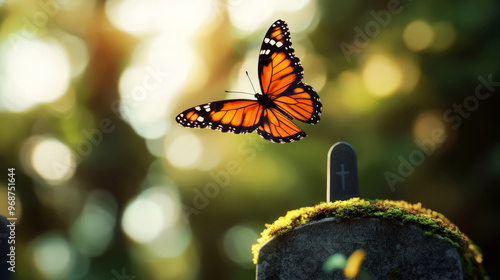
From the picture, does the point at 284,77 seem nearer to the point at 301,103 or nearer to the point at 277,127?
the point at 301,103

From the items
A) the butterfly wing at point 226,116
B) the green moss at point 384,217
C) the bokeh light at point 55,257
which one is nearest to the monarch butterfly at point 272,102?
the butterfly wing at point 226,116

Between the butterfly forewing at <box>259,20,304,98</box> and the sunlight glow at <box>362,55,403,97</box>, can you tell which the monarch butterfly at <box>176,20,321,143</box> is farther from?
the sunlight glow at <box>362,55,403,97</box>

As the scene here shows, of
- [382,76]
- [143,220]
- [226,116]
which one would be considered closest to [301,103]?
[226,116]

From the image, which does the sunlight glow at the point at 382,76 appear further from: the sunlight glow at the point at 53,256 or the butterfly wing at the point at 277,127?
the sunlight glow at the point at 53,256

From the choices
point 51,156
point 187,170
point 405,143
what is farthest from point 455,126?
point 51,156

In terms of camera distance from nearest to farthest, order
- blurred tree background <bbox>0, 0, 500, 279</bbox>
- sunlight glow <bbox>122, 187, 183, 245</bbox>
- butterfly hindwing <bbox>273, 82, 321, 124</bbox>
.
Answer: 1. butterfly hindwing <bbox>273, 82, 321, 124</bbox>
2. blurred tree background <bbox>0, 0, 500, 279</bbox>
3. sunlight glow <bbox>122, 187, 183, 245</bbox>

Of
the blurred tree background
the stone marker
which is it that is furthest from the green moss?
the blurred tree background
